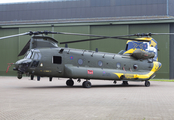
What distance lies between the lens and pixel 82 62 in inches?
711

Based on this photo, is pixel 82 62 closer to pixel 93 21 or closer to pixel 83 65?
pixel 83 65

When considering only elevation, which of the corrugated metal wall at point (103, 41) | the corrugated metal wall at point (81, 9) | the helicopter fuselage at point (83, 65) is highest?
the corrugated metal wall at point (81, 9)

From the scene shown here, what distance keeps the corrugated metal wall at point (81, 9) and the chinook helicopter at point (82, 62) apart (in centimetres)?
1661

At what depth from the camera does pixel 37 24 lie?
124ft

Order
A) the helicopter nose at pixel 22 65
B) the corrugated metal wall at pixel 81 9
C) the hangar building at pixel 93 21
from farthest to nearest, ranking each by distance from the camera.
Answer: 1. the corrugated metal wall at pixel 81 9
2. the hangar building at pixel 93 21
3. the helicopter nose at pixel 22 65

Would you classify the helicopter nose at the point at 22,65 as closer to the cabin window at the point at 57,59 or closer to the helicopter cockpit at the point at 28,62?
the helicopter cockpit at the point at 28,62

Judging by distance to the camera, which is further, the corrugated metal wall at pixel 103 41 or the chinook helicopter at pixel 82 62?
the corrugated metal wall at pixel 103 41

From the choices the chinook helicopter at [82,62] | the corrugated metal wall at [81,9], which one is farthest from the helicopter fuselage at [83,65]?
the corrugated metal wall at [81,9]

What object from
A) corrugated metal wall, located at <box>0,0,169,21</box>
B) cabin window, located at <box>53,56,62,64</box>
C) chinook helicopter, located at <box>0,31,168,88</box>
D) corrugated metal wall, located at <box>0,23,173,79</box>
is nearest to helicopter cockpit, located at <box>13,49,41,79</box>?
chinook helicopter, located at <box>0,31,168,88</box>

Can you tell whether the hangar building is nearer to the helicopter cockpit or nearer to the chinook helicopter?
the chinook helicopter

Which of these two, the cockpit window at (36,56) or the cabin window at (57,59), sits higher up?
the cockpit window at (36,56)

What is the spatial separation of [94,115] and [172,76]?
1207 inches

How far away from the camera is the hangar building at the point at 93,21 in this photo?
34.8 m

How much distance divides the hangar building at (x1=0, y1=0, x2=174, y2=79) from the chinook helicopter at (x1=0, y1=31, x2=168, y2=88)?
1402 centimetres
